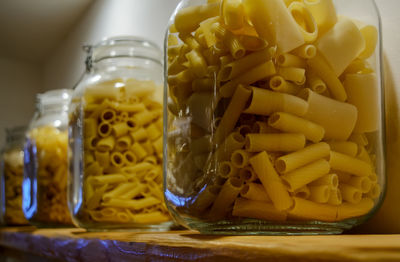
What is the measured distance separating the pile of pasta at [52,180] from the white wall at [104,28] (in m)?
0.33

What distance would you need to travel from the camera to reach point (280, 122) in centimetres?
52

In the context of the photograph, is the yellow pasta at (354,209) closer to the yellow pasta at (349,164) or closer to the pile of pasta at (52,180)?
the yellow pasta at (349,164)

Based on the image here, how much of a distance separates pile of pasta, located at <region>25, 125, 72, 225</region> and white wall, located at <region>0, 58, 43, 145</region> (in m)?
1.32

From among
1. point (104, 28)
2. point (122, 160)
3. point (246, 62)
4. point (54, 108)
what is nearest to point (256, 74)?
point (246, 62)

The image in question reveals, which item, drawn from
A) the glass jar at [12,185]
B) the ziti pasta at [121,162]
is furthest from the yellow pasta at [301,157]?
the glass jar at [12,185]

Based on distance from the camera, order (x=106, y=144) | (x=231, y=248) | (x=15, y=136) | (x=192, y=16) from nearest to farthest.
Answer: (x=231, y=248)
(x=192, y=16)
(x=106, y=144)
(x=15, y=136)

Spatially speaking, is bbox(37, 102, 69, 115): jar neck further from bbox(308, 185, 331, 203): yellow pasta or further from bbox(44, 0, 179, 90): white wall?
bbox(308, 185, 331, 203): yellow pasta

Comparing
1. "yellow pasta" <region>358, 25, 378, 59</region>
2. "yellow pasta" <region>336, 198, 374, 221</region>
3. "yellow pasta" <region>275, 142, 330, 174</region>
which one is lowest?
"yellow pasta" <region>336, 198, 374, 221</region>

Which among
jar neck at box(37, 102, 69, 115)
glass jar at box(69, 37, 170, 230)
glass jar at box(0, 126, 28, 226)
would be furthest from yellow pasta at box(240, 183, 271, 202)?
glass jar at box(0, 126, 28, 226)

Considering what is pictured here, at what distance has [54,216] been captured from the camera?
3.95 feet

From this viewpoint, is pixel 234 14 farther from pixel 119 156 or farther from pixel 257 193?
pixel 119 156

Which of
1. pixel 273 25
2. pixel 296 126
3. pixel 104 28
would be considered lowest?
pixel 296 126

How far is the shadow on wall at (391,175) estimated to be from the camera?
626mm

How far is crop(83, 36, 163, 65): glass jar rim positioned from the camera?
100 cm
